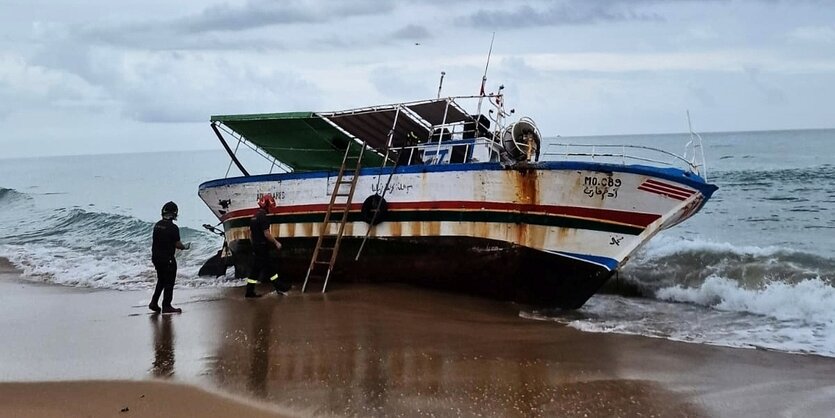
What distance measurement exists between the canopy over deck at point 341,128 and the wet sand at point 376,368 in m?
3.53

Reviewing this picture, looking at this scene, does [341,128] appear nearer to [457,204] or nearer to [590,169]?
[457,204]

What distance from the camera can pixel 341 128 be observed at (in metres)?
12.8

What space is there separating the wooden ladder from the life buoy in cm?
27

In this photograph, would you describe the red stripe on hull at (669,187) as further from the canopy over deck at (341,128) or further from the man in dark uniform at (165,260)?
the man in dark uniform at (165,260)

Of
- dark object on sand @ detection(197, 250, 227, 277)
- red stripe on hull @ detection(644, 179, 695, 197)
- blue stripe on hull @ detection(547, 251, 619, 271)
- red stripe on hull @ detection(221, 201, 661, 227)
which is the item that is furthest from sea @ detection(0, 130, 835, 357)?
red stripe on hull @ detection(644, 179, 695, 197)

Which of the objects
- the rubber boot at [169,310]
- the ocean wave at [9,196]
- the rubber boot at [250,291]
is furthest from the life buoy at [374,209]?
the ocean wave at [9,196]

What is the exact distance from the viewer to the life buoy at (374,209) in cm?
1172

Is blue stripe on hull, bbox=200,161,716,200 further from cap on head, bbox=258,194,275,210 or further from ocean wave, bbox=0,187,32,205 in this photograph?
ocean wave, bbox=0,187,32,205

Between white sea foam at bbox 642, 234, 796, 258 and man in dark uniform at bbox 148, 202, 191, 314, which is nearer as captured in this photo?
man in dark uniform at bbox 148, 202, 191, 314

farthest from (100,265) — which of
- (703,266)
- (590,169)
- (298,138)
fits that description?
(703,266)

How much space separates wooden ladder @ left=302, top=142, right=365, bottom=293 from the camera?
38.7ft

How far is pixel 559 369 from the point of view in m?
7.09

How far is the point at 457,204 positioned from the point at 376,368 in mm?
4438

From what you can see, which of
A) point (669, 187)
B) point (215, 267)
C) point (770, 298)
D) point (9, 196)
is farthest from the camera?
point (9, 196)
